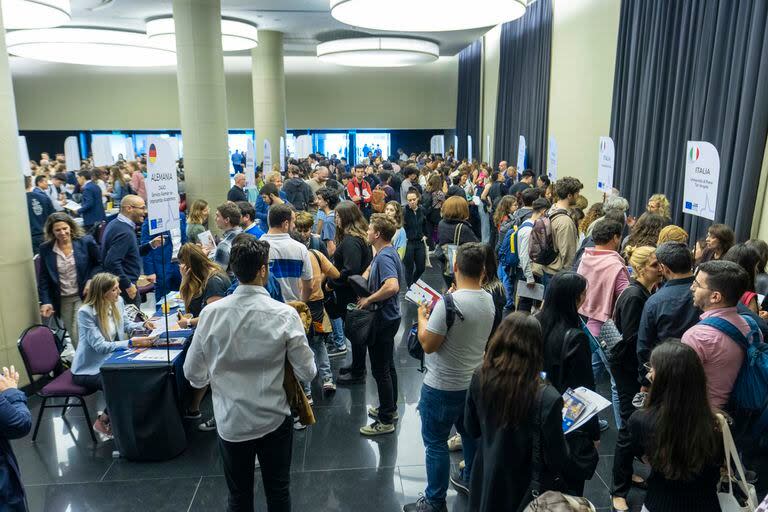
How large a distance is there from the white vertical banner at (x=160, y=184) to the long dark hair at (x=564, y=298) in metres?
2.75

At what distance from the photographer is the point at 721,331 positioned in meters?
2.49

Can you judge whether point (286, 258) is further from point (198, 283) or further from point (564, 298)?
point (564, 298)

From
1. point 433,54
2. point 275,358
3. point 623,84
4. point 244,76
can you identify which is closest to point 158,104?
point 244,76

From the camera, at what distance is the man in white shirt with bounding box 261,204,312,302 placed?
3.89m

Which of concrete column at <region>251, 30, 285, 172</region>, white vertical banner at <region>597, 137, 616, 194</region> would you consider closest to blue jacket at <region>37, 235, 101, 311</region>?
white vertical banner at <region>597, 137, 616, 194</region>

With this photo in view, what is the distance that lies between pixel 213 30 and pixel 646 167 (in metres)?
6.24

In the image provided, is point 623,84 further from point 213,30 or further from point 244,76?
point 244,76

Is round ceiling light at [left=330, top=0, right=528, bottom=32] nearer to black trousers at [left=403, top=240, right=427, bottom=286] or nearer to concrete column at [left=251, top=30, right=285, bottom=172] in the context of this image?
black trousers at [left=403, top=240, right=427, bottom=286]

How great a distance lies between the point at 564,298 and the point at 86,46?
582 inches

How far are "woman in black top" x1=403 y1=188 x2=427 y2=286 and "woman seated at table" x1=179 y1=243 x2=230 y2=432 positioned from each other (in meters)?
2.96

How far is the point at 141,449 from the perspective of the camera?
365 centimetres

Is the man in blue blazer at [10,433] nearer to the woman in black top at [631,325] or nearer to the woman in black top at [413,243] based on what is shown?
the woman in black top at [631,325]

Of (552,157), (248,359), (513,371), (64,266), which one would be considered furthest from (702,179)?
(64,266)

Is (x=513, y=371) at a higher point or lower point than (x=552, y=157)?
lower
